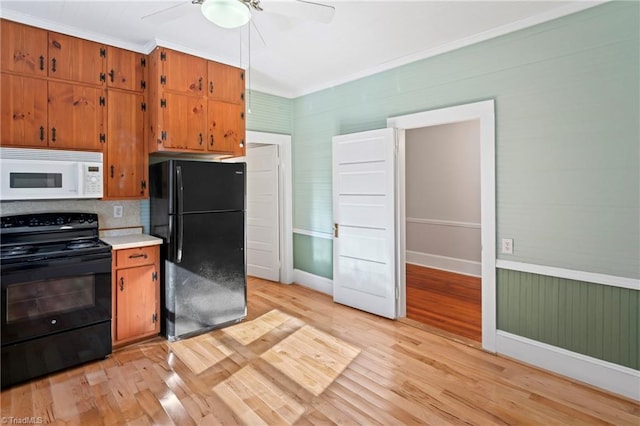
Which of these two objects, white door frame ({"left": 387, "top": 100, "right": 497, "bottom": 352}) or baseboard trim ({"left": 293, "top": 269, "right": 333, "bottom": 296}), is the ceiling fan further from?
Result: baseboard trim ({"left": 293, "top": 269, "right": 333, "bottom": 296})

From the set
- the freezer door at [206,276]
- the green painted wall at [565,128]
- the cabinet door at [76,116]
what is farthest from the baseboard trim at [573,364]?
the cabinet door at [76,116]

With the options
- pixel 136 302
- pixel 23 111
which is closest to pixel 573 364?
pixel 136 302

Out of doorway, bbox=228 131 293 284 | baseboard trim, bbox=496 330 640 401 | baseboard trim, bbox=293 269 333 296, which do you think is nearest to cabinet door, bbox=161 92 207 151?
doorway, bbox=228 131 293 284

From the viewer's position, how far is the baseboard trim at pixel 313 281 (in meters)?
4.71

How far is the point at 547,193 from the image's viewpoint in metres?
2.78

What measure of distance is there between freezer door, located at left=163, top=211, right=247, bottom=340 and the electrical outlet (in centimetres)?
250

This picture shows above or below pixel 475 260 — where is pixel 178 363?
below

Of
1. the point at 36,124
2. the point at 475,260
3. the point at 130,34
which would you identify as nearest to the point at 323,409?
the point at 36,124

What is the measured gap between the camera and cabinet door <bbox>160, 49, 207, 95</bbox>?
11.1 ft

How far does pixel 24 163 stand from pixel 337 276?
3.23 metres

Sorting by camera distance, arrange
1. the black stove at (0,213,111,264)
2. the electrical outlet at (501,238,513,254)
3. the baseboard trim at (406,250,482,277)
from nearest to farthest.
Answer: the black stove at (0,213,111,264) < the electrical outlet at (501,238,513,254) < the baseboard trim at (406,250,482,277)

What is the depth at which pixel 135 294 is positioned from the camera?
3.20 meters

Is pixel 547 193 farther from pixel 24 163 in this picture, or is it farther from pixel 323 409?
pixel 24 163

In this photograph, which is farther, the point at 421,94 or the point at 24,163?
the point at 421,94
